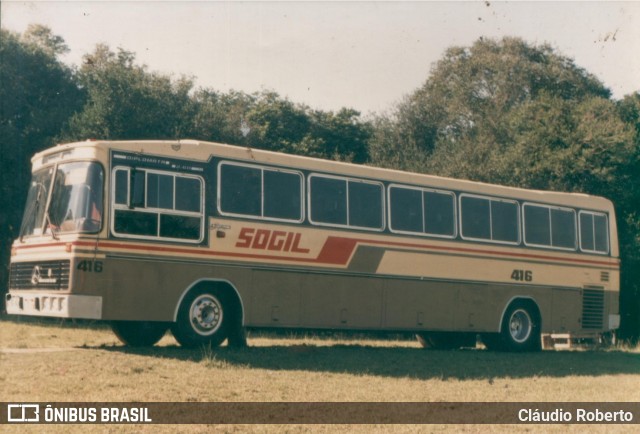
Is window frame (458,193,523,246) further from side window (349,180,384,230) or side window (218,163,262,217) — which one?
side window (218,163,262,217)

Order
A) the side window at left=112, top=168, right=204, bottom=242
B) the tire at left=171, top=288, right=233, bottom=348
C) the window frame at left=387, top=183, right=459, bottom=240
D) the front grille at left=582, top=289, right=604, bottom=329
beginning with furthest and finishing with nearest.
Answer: the front grille at left=582, top=289, right=604, bottom=329 < the window frame at left=387, top=183, right=459, bottom=240 < the tire at left=171, top=288, right=233, bottom=348 < the side window at left=112, top=168, right=204, bottom=242

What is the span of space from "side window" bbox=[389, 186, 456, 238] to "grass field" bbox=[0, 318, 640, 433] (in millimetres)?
2655

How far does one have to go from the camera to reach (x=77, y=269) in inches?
611

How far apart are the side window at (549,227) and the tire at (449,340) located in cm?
274

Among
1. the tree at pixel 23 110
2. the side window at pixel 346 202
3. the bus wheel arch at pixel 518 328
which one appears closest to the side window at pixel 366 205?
the side window at pixel 346 202

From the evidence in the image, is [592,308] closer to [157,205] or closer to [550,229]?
[550,229]

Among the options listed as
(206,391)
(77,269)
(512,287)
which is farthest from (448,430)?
(512,287)

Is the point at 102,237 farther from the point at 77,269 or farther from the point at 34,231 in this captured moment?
the point at 34,231

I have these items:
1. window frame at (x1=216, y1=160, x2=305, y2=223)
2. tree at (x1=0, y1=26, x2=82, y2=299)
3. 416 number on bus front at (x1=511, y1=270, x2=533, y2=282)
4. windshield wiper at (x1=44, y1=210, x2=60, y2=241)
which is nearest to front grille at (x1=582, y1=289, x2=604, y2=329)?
416 number on bus front at (x1=511, y1=270, x2=533, y2=282)

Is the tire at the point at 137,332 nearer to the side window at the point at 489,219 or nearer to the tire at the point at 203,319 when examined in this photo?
the tire at the point at 203,319

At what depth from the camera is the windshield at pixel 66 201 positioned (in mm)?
15891

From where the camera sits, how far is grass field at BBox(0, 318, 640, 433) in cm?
1159

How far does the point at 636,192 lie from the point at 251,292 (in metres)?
25.4

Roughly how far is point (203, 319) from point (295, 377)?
10.9 ft
